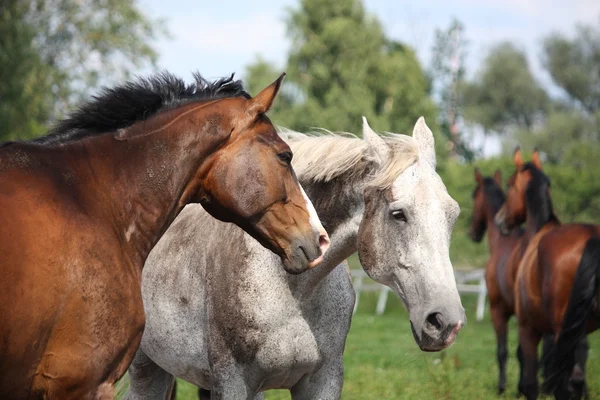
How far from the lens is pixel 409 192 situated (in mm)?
3826

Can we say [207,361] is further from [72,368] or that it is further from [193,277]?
[72,368]

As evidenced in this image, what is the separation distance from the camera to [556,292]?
26.0 ft

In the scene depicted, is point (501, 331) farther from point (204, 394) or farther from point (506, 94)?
point (506, 94)

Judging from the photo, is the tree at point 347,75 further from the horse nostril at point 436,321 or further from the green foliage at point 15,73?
the horse nostril at point 436,321

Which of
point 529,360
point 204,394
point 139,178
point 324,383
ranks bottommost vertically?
point 529,360

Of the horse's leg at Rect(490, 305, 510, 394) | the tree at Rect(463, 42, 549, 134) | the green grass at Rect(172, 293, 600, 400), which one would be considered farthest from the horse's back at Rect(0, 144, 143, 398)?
the tree at Rect(463, 42, 549, 134)

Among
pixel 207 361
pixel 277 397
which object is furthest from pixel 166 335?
pixel 277 397

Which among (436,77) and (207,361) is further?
(436,77)

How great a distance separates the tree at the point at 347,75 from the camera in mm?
29469

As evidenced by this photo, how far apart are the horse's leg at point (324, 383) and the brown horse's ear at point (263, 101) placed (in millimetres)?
1469

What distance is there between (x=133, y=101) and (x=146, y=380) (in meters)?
2.49

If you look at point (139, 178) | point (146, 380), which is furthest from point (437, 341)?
point (146, 380)

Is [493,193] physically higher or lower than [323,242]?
lower

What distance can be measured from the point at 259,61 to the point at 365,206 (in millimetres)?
32757
